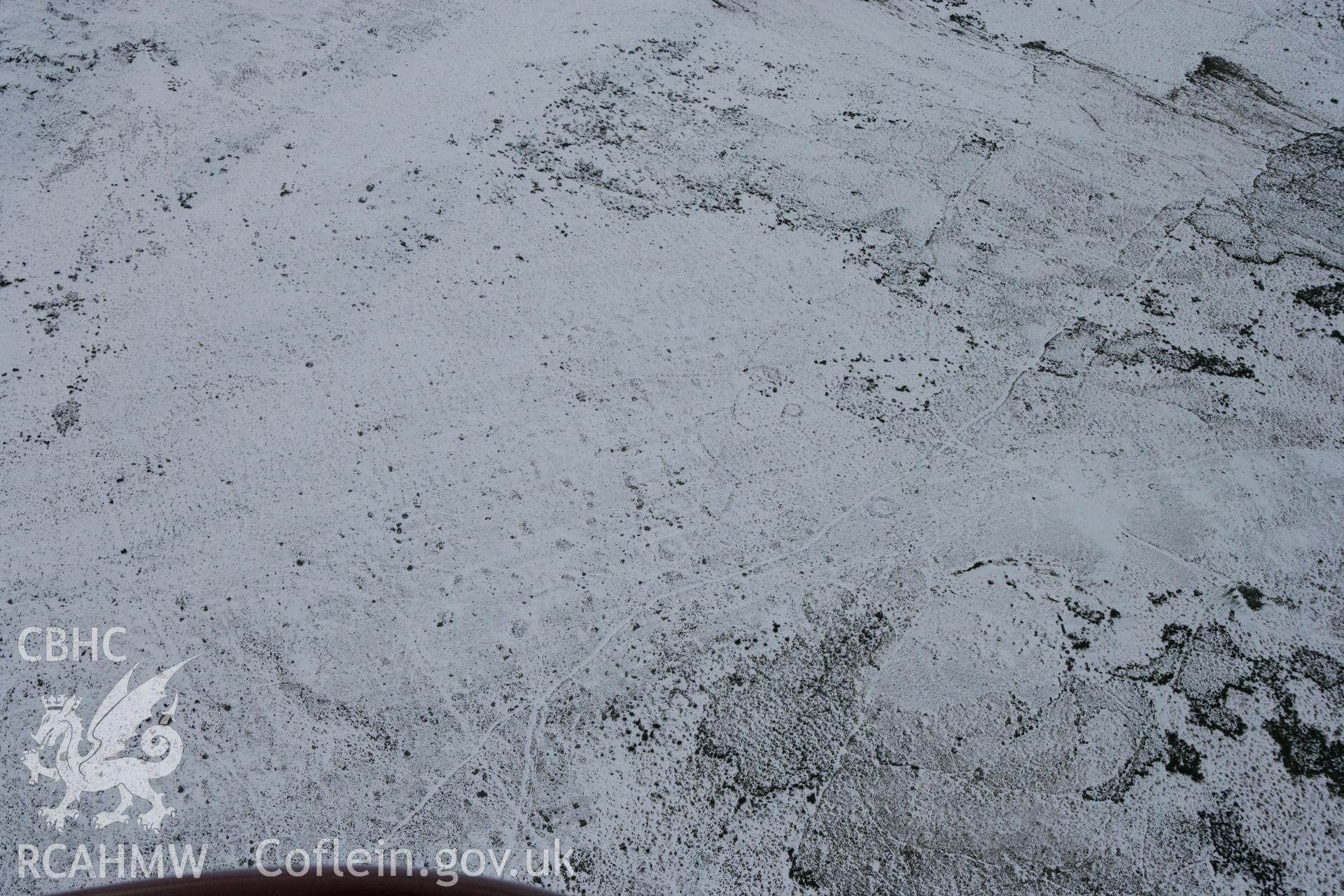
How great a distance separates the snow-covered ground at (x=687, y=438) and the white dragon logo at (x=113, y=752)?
14 cm

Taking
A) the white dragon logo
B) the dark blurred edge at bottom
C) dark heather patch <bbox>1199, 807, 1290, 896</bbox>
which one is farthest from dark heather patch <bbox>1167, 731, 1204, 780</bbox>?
the white dragon logo

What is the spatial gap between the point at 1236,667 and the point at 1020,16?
10.9 metres

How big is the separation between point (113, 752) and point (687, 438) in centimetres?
524

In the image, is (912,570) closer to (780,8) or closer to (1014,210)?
(1014,210)

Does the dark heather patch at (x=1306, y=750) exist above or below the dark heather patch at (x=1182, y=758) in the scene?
above

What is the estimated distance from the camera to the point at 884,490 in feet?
27.1

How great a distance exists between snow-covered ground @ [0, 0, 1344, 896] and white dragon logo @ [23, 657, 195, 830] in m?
0.14

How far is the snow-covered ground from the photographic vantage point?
21.0 feet

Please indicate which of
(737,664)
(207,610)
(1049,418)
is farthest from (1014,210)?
(207,610)

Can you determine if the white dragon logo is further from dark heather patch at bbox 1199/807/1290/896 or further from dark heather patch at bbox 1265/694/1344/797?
dark heather patch at bbox 1265/694/1344/797

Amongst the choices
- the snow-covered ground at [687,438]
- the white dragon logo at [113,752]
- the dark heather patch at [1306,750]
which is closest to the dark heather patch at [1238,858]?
the snow-covered ground at [687,438]

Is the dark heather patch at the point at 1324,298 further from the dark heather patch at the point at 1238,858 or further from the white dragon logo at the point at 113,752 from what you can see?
the white dragon logo at the point at 113,752

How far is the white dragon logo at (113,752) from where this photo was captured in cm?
615

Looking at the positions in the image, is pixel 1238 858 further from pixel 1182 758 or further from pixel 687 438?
pixel 687 438
